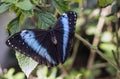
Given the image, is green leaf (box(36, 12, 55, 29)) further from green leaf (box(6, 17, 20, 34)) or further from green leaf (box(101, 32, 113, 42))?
green leaf (box(101, 32, 113, 42))

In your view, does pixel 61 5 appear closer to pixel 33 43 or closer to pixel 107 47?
pixel 33 43

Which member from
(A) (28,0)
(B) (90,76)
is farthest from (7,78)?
(B) (90,76)


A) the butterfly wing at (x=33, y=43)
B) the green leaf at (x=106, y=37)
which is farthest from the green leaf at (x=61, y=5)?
the green leaf at (x=106, y=37)

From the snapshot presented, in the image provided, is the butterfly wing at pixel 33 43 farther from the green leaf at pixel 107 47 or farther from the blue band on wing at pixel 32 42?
the green leaf at pixel 107 47

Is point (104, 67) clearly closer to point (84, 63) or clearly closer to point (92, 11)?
point (84, 63)

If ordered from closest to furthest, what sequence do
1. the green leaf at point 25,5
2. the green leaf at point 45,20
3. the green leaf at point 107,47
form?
the green leaf at point 25,5
the green leaf at point 45,20
the green leaf at point 107,47

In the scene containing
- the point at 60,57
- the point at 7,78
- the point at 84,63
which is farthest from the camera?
the point at 84,63

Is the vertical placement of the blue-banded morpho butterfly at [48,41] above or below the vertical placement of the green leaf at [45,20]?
below

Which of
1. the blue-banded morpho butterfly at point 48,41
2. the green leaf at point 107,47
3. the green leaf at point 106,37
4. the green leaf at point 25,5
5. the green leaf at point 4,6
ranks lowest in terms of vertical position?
the green leaf at point 107,47

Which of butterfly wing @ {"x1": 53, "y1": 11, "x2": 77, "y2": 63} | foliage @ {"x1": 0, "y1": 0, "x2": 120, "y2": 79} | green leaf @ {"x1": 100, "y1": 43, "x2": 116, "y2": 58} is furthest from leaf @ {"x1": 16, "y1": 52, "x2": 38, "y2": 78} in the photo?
green leaf @ {"x1": 100, "y1": 43, "x2": 116, "y2": 58}
